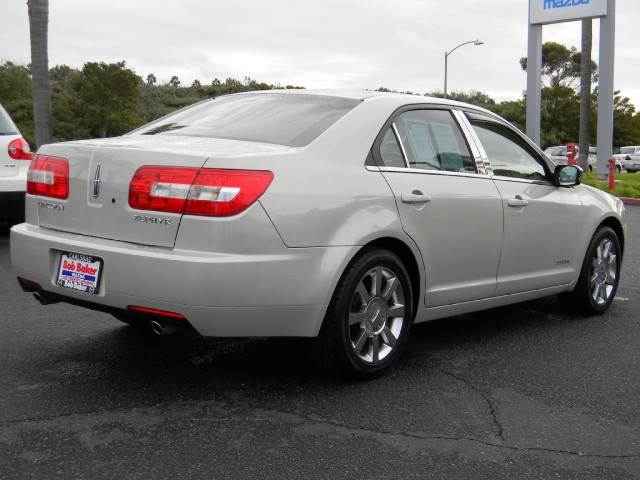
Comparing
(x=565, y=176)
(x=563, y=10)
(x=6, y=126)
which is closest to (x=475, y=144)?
(x=565, y=176)

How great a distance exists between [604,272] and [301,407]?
131 inches

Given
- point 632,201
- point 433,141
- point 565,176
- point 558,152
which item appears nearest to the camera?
point 433,141

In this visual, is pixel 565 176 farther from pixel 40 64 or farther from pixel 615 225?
pixel 40 64

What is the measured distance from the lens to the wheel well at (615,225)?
20.0 ft

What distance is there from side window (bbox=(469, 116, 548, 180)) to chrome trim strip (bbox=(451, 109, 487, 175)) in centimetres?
11

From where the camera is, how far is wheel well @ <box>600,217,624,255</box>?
240 inches

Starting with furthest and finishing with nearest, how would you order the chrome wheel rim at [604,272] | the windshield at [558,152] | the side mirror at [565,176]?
the windshield at [558,152] → the chrome wheel rim at [604,272] → the side mirror at [565,176]

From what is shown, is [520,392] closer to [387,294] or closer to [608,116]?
[387,294]

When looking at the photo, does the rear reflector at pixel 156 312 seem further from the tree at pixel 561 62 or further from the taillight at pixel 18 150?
the tree at pixel 561 62

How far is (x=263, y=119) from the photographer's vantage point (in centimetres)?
435

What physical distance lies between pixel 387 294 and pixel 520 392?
2.75 feet

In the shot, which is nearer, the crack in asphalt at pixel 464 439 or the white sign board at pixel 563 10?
the crack in asphalt at pixel 464 439

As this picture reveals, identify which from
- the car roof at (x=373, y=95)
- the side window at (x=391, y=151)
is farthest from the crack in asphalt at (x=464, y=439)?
the car roof at (x=373, y=95)

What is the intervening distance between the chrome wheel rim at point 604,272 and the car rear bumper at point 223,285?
2.84 metres
